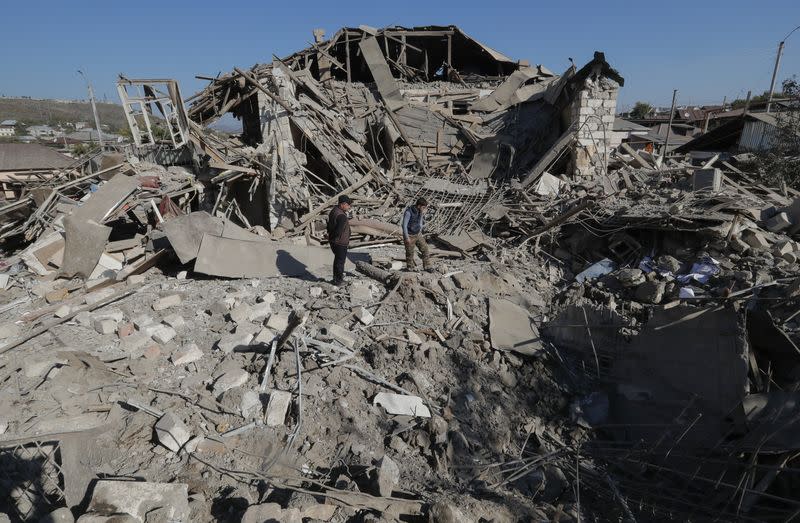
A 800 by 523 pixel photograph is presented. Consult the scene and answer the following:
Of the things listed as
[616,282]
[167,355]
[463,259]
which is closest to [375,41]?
[463,259]

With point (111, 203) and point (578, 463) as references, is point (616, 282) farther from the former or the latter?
point (111, 203)

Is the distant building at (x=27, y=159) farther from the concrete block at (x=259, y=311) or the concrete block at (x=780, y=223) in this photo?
the concrete block at (x=780, y=223)

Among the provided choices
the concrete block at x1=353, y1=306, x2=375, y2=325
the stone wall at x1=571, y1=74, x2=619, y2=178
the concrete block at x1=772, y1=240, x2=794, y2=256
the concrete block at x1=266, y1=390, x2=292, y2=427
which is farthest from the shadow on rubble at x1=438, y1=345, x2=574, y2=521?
the stone wall at x1=571, y1=74, x2=619, y2=178

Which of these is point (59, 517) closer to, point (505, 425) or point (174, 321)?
point (174, 321)

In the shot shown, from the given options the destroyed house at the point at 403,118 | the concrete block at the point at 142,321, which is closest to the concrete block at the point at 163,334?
the concrete block at the point at 142,321

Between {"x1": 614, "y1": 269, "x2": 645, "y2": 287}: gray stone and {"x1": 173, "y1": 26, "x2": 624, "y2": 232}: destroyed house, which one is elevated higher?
{"x1": 173, "y1": 26, "x2": 624, "y2": 232}: destroyed house

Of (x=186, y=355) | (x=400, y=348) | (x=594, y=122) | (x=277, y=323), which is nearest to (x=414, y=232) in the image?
(x=400, y=348)

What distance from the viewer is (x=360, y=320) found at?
609 centimetres

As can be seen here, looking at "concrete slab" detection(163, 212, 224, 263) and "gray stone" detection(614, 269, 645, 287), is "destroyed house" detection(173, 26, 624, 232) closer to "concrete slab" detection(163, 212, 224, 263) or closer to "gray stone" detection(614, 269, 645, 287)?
"concrete slab" detection(163, 212, 224, 263)

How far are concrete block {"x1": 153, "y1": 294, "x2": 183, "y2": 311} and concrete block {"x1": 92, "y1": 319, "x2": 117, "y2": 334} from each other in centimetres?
59

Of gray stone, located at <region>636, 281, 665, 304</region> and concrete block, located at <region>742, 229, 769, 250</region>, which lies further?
concrete block, located at <region>742, 229, 769, 250</region>

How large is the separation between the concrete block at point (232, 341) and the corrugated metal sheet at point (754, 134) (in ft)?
67.6

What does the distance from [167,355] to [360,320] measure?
2.43 m

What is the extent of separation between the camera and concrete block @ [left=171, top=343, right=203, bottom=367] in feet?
17.1
